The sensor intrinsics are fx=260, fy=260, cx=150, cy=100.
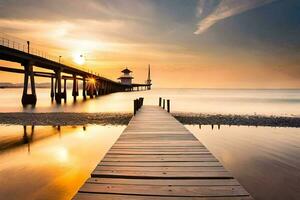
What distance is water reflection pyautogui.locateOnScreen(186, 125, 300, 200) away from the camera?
680cm

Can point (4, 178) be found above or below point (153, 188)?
below

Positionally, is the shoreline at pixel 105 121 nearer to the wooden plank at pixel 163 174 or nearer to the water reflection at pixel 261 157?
the water reflection at pixel 261 157

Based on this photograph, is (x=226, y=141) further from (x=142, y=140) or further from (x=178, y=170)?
(x=178, y=170)

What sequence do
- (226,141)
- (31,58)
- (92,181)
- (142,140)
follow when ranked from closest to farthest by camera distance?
(92,181) < (142,140) < (226,141) < (31,58)

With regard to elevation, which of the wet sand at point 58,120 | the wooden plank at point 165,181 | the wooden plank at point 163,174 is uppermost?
the wet sand at point 58,120

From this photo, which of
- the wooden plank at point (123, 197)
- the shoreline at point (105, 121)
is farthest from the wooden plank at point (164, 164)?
the shoreline at point (105, 121)

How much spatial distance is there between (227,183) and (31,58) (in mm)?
32936

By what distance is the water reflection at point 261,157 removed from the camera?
680 cm

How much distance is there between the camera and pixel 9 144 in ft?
37.5

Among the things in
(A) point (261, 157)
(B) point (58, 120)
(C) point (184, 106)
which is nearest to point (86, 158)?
(A) point (261, 157)

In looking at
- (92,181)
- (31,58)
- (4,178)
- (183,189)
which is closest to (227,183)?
(183,189)

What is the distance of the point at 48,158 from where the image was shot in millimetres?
9359

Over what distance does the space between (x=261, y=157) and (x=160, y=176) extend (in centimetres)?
649

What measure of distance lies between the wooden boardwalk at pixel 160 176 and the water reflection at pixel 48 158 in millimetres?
1748
